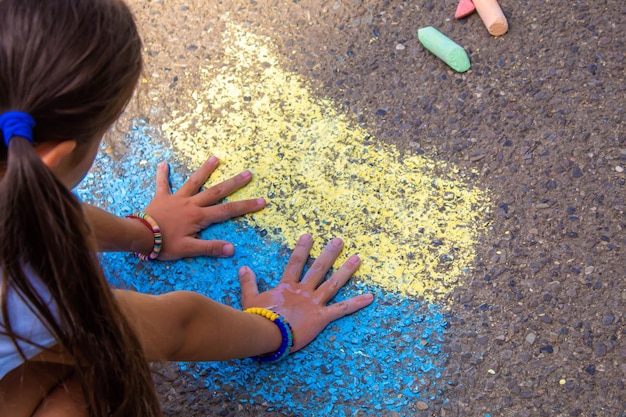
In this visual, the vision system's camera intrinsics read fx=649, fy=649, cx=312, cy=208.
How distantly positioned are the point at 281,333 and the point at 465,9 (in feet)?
3.88

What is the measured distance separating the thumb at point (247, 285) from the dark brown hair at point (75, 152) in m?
0.50

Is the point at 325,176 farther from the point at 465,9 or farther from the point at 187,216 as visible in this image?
the point at 465,9

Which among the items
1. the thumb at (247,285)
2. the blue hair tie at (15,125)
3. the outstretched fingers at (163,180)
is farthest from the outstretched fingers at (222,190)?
the blue hair tie at (15,125)

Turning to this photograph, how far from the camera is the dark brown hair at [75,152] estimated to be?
1056 mm

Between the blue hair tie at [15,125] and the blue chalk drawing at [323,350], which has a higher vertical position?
the blue hair tie at [15,125]

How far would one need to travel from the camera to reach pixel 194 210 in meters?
1.83

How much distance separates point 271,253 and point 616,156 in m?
1.00

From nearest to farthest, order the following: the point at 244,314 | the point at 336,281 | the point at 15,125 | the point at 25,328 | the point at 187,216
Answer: the point at 15,125, the point at 25,328, the point at 244,314, the point at 336,281, the point at 187,216

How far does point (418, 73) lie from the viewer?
2018 mm

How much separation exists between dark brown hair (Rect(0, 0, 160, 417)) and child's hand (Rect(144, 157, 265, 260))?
1.87 ft

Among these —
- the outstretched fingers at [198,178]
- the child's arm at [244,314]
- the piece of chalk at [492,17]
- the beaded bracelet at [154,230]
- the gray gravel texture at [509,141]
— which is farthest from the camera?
the piece of chalk at [492,17]

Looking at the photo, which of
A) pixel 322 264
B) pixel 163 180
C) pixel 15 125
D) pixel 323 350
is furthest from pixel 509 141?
pixel 15 125

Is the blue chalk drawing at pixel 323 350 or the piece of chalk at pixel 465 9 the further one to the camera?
the piece of chalk at pixel 465 9

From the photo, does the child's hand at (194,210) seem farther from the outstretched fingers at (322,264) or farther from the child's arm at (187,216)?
the outstretched fingers at (322,264)
